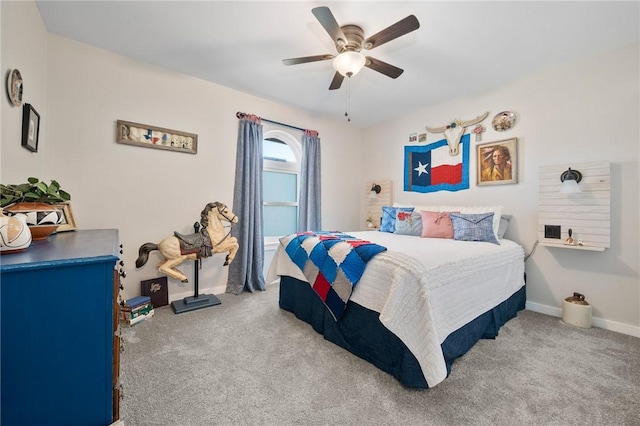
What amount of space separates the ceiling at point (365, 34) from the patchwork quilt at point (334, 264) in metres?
1.77

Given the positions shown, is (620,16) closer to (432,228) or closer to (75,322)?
(432,228)

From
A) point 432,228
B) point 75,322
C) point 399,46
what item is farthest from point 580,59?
point 75,322

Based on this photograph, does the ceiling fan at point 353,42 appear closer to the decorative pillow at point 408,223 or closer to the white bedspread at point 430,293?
the white bedspread at point 430,293

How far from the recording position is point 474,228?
270 centimetres

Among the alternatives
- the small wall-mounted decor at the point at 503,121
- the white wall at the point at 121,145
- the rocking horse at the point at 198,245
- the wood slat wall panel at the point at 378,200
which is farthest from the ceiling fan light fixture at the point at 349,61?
the wood slat wall panel at the point at 378,200

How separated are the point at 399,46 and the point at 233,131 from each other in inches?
83.5

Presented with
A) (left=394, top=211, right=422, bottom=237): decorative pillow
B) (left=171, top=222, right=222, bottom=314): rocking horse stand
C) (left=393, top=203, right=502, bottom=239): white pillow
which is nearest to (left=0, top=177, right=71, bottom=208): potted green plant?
(left=171, top=222, right=222, bottom=314): rocking horse stand

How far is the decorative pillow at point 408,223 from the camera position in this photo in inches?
124

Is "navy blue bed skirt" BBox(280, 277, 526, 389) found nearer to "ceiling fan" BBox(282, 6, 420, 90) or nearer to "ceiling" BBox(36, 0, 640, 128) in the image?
"ceiling fan" BBox(282, 6, 420, 90)

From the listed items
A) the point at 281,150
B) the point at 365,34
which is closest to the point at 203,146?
the point at 281,150

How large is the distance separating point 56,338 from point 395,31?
231 cm

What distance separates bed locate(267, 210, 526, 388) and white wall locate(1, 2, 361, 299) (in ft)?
5.42

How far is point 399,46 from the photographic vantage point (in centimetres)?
235

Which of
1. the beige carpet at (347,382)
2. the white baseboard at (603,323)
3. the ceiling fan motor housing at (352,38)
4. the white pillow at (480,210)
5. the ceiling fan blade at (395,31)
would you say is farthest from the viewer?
the white pillow at (480,210)
